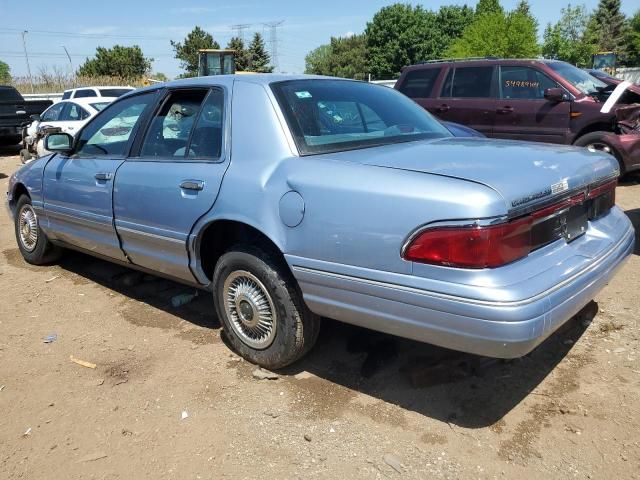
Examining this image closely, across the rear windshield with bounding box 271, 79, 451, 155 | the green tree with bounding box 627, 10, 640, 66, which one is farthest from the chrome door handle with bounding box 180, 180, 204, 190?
the green tree with bounding box 627, 10, 640, 66

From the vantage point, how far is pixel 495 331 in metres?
2.36

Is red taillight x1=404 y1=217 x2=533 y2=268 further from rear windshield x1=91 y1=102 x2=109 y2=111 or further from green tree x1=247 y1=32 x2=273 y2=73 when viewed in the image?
green tree x1=247 y1=32 x2=273 y2=73

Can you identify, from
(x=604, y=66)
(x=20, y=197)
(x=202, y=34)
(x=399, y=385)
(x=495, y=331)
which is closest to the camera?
(x=495, y=331)

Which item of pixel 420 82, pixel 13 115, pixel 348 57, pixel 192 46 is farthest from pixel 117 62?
pixel 420 82

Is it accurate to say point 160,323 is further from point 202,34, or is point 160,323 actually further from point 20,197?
point 202,34

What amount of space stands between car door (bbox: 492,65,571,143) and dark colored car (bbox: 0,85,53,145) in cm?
1342

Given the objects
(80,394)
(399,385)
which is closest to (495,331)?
(399,385)

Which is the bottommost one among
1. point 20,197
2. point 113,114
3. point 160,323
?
point 160,323

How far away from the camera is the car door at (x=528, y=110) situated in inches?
324

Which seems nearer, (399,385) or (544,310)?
(544,310)

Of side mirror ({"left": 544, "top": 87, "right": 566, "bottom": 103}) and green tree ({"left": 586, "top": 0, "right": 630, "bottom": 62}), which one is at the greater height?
green tree ({"left": 586, "top": 0, "right": 630, "bottom": 62})

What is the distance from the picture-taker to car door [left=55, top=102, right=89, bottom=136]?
13.2 m

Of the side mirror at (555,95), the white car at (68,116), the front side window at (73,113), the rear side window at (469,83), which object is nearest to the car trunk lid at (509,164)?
the side mirror at (555,95)

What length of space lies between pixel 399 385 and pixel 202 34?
242 ft
